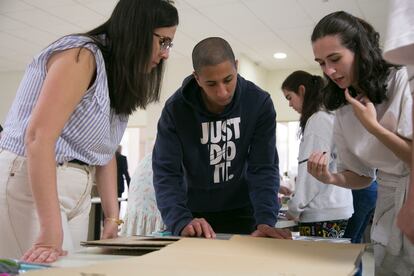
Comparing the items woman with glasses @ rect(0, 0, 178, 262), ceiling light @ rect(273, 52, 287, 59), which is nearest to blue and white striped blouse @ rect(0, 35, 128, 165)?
woman with glasses @ rect(0, 0, 178, 262)

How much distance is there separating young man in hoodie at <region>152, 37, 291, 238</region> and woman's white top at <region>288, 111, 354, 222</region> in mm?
666

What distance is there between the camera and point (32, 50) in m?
5.57

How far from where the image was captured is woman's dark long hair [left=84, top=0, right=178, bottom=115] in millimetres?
1031

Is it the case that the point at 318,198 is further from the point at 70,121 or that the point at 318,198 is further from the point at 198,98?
the point at 70,121

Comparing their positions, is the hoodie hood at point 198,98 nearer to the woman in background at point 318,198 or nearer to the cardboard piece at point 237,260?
the cardboard piece at point 237,260

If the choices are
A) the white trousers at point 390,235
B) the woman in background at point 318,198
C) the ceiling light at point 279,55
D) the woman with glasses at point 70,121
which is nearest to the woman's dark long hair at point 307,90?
the woman in background at point 318,198

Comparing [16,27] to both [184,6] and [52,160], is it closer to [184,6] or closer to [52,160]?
[184,6]

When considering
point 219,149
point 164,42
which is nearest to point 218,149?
point 219,149

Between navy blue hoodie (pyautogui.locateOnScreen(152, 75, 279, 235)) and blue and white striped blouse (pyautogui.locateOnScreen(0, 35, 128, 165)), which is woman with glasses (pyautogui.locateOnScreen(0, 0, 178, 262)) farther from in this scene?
navy blue hoodie (pyautogui.locateOnScreen(152, 75, 279, 235))

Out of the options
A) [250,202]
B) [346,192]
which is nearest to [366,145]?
[250,202]

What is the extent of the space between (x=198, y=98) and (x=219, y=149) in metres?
0.19

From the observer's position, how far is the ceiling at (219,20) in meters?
3.98

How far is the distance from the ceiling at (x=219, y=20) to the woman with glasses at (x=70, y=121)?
2.97 m

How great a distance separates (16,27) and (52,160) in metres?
4.37
